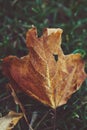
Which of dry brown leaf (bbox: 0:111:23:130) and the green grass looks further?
Answer: the green grass

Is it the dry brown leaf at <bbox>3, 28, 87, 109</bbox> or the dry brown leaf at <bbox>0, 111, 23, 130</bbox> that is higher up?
the dry brown leaf at <bbox>3, 28, 87, 109</bbox>

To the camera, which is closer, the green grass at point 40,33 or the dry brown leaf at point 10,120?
the dry brown leaf at point 10,120

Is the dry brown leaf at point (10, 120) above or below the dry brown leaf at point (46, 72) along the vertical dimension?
below

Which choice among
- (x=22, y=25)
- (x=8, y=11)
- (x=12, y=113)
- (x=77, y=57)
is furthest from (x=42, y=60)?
(x=8, y=11)

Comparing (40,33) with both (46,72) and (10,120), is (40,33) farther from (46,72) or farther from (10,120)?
(10,120)
